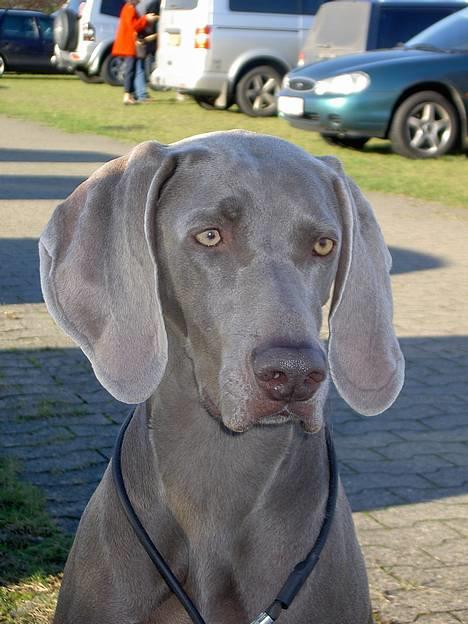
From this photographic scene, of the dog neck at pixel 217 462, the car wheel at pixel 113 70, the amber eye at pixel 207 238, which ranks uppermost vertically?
the amber eye at pixel 207 238

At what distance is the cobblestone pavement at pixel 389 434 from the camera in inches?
176

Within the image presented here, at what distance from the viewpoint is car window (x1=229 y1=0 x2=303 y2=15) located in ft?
69.7

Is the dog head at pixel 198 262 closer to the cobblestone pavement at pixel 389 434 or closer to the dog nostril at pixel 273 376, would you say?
the dog nostril at pixel 273 376

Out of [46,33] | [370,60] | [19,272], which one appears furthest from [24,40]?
[19,272]

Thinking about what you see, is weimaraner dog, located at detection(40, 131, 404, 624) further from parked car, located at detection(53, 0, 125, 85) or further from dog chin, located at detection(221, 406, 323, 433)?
parked car, located at detection(53, 0, 125, 85)

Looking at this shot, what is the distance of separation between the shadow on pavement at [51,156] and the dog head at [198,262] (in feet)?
43.2

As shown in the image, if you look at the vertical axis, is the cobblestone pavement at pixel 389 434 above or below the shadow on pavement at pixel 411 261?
above

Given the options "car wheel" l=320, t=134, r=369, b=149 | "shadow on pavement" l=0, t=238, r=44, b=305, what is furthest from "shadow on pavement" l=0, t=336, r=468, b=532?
"car wheel" l=320, t=134, r=369, b=149

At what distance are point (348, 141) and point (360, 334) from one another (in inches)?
577

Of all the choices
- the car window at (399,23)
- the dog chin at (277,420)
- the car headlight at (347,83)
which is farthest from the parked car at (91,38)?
the dog chin at (277,420)

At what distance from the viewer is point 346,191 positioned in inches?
120

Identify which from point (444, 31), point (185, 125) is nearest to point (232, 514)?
point (444, 31)

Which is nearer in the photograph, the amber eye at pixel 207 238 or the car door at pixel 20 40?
the amber eye at pixel 207 238

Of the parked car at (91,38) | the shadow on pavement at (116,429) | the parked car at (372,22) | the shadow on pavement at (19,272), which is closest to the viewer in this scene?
the shadow on pavement at (116,429)
